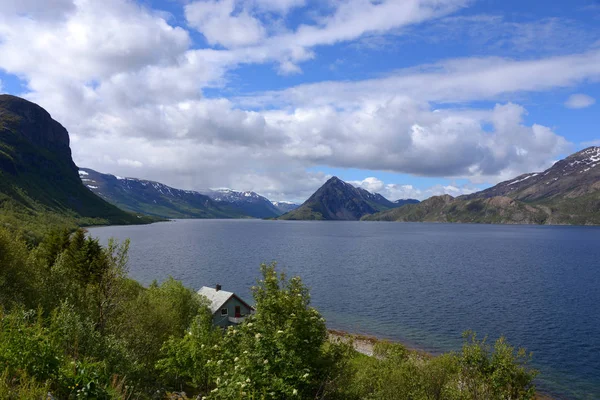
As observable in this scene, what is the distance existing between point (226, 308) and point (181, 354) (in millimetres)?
32319

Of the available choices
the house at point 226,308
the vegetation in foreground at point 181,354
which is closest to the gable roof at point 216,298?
the house at point 226,308

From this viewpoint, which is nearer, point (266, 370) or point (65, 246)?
point (266, 370)

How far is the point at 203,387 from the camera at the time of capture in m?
34.3

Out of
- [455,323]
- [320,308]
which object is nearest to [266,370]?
[455,323]

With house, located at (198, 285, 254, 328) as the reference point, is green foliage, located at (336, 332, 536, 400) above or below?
above

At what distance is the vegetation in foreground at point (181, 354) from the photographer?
14.6 metres

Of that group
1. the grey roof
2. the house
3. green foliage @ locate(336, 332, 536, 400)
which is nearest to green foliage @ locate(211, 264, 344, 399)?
green foliage @ locate(336, 332, 536, 400)

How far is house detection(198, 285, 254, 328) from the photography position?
64.1 metres

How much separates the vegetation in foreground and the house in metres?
10.6

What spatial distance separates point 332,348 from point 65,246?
61782 millimetres

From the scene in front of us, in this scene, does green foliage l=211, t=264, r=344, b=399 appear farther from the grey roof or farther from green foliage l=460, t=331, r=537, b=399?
the grey roof

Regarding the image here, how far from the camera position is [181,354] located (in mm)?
33688

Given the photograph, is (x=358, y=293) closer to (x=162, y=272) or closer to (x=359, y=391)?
(x=162, y=272)

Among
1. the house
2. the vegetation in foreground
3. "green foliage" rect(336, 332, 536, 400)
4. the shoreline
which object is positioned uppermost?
the vegetation in foreground
